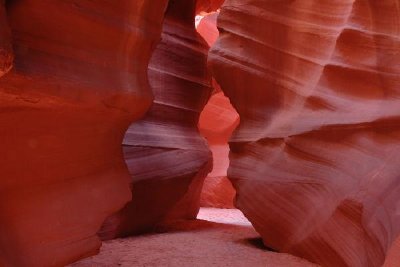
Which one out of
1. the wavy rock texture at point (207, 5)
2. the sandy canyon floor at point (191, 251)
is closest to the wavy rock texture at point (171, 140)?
the sandy canyon floor at point (191, 251)

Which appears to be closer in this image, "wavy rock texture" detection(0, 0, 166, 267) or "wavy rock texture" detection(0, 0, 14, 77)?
"wavy rock texture" detection(0, 0, 14, 77)

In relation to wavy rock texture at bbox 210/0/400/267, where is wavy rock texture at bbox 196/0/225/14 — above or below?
above

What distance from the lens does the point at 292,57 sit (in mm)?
3365

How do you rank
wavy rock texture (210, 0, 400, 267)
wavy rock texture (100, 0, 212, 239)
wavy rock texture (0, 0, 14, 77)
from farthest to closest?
wavy rock texture (100, 0, 212, 239), wavy rock texture (210, 0, 400, 267), wavy rock texture (0, 0, 14, 77)

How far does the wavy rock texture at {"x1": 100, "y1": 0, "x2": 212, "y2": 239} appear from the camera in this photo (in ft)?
13.4

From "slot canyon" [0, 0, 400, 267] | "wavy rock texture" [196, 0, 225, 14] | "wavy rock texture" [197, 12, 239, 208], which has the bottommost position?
"wavy rock texture" [197, 12, 239, 208]

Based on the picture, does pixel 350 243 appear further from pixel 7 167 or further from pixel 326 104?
pixel 7 167

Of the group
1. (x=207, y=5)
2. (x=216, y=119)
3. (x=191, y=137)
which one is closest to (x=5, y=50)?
→ (x=191, y=137)

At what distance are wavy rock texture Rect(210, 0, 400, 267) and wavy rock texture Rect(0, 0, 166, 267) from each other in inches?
45.5

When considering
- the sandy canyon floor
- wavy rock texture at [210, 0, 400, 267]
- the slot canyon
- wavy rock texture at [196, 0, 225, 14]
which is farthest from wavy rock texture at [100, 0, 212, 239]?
wavy rock texture at [196, 0, 225, 14]

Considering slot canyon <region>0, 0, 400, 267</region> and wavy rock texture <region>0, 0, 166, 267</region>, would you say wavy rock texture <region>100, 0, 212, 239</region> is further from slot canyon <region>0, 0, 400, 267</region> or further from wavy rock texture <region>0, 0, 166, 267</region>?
wavy rock texture <region>0, 0, 166, 267</region>

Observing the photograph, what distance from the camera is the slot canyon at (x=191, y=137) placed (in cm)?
199

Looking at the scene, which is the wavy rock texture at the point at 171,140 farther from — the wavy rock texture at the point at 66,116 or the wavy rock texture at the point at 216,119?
the wavy rock texture at the point at 216,119

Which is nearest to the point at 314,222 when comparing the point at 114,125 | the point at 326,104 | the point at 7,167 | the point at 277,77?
the point at 326,104
